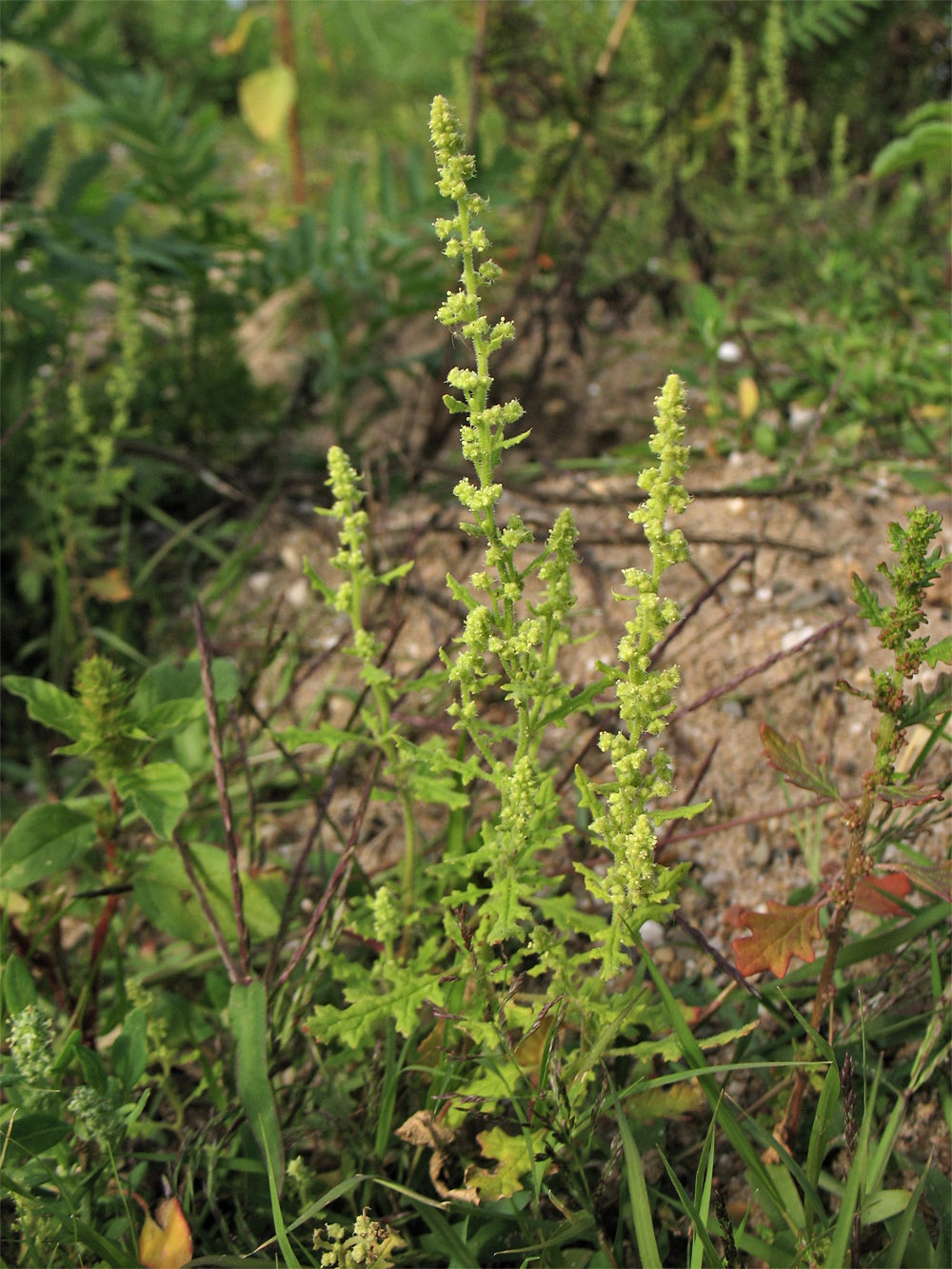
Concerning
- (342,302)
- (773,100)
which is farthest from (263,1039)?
(773,100)

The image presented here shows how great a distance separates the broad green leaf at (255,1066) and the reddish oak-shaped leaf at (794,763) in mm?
771

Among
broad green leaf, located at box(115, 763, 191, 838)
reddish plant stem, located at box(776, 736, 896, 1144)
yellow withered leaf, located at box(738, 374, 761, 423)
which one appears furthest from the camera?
yellow withered leaf, located at box(738, 374, 761, 423)

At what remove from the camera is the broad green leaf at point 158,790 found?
1521 mm

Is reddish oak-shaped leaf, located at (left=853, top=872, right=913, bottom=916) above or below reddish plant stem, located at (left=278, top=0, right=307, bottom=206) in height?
below

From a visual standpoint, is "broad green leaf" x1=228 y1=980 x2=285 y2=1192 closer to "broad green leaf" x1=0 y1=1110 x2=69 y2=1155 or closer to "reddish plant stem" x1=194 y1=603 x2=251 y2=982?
"reddish plant stem" x1=194 y1=603 x2=251 y2=982

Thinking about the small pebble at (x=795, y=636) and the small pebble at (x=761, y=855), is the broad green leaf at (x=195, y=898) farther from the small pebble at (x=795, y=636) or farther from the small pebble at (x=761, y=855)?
Answer: the small pebble at (x=795, y=636)

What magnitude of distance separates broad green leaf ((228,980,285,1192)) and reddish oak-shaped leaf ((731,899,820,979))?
650 millimetres

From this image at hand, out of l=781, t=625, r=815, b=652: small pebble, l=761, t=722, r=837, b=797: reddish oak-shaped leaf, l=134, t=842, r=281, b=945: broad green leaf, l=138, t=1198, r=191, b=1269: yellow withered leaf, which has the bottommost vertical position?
l=138, t=1198, r=191, b=1269: yellow withered leaf

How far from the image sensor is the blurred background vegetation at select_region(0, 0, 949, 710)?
2627 mm

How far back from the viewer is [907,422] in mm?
2795

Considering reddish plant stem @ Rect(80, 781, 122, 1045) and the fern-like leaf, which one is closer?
reddish plant stem @ Rect(80, 781, 122, 1045)

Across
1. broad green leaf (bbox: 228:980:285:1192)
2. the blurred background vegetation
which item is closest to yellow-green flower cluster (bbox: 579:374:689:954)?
broad green leaf (bbox: 228:980:285:1192)

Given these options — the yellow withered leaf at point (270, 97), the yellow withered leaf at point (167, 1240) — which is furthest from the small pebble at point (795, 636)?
the yellow withered leaf at point (270, 97)

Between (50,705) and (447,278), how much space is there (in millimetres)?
1917
